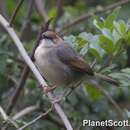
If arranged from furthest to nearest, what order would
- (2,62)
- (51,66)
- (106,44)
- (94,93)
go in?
(94,93), (2,62), (51,66), (106,44)

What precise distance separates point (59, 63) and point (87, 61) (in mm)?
417

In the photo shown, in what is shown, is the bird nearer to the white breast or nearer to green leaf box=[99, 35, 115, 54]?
the white breast

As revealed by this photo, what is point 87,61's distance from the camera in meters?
3.87

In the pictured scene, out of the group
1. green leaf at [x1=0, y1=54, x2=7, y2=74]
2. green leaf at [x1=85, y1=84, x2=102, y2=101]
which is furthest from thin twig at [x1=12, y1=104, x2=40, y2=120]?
green leaf at [x1=85, y1=84, x2=102, y2=101]

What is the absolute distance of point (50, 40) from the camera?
11.7 feet

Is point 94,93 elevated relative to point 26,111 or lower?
lower

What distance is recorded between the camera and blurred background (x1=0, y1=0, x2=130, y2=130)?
122 inches

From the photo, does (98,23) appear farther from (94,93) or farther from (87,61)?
(94,93)

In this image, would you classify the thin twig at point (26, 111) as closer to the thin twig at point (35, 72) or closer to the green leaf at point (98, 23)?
the thin twig at point (35, 72)

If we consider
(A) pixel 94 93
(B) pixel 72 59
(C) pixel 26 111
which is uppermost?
(B) pixel 72 59

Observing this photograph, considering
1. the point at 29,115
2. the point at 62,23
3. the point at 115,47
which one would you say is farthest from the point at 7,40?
the point at 115,47

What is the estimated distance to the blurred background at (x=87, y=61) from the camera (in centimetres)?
310

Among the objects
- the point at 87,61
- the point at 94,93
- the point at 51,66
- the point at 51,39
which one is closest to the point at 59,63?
the point at 51,66

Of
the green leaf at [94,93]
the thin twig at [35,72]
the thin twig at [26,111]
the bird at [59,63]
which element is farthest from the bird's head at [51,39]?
the green leaf at [94,93]
